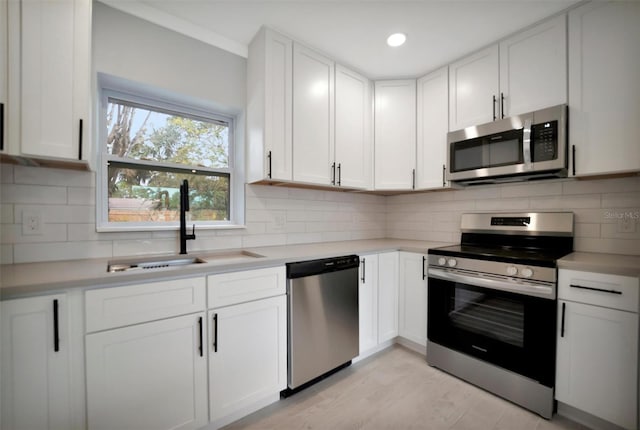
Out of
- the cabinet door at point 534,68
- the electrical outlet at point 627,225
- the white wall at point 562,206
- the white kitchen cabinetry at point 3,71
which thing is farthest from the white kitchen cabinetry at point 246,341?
the electrical outlet at point 627,225

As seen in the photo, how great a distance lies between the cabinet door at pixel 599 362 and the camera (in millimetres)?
1354

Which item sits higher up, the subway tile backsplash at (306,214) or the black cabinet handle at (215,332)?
the subway tile backsplash at (306,214)

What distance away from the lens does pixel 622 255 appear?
68.5 inches

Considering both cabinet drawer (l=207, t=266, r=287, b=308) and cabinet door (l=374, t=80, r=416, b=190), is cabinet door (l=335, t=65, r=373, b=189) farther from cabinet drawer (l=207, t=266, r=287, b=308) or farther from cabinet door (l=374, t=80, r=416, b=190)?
cabinet drawer (l=207, t=266, r=287, b=308)

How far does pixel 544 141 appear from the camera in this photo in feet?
5.98

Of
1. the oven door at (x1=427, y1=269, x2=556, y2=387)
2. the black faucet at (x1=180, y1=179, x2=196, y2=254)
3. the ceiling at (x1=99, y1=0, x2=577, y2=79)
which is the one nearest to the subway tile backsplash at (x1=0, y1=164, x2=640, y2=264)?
the black faucet at (x1=180, y1=179, x2=196, y2=254)

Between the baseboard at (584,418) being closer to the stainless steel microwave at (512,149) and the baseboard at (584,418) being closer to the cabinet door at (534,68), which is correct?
the stainless steel microwave at (512,149)

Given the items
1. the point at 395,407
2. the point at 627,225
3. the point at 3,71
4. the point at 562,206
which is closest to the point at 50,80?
the point at 3,71

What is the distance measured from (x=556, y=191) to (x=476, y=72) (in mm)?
1122

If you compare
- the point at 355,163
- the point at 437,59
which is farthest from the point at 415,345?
the point at 437,59

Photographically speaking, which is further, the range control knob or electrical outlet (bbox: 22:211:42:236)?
the range control knob

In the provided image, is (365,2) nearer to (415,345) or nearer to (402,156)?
(402,156)

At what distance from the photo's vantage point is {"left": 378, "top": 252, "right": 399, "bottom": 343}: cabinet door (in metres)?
2.27

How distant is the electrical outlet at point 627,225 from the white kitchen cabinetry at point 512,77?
88 centimetres
